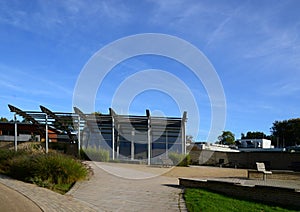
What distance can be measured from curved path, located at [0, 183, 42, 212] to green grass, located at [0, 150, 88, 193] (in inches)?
60.0

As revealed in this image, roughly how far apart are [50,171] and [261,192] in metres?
5.98

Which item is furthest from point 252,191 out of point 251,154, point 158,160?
point 251,154

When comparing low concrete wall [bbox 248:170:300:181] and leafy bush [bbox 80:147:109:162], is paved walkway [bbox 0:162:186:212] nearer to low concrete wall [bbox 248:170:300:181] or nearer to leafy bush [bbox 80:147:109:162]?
low concrete wall [bbox 248:170:300:181]

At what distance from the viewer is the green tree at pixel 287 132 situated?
6838cm

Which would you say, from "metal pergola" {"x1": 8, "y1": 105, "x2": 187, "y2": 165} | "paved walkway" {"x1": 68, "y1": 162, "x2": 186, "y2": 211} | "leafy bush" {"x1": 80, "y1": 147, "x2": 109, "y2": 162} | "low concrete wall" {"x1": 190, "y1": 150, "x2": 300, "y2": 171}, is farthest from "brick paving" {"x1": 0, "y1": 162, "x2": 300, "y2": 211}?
"low concrete wall" {"x1": 190, "y1": 150, "x2": 300, "y2": 171}

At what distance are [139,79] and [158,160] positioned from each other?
903cm

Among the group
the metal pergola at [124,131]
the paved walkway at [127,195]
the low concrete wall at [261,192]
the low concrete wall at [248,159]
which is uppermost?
the metal pergola at [124,131]

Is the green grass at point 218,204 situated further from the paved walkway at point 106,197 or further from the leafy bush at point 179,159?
the leafy bush at point 179,159

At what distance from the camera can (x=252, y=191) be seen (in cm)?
884

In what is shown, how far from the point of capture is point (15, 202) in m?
7.30

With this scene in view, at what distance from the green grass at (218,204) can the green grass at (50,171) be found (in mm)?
3527

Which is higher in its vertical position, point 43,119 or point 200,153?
point 43,119

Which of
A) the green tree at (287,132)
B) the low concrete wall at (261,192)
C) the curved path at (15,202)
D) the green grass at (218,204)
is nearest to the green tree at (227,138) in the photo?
the green tree at (287,132)

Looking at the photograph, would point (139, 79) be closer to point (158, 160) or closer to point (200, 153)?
point (158, 160)
